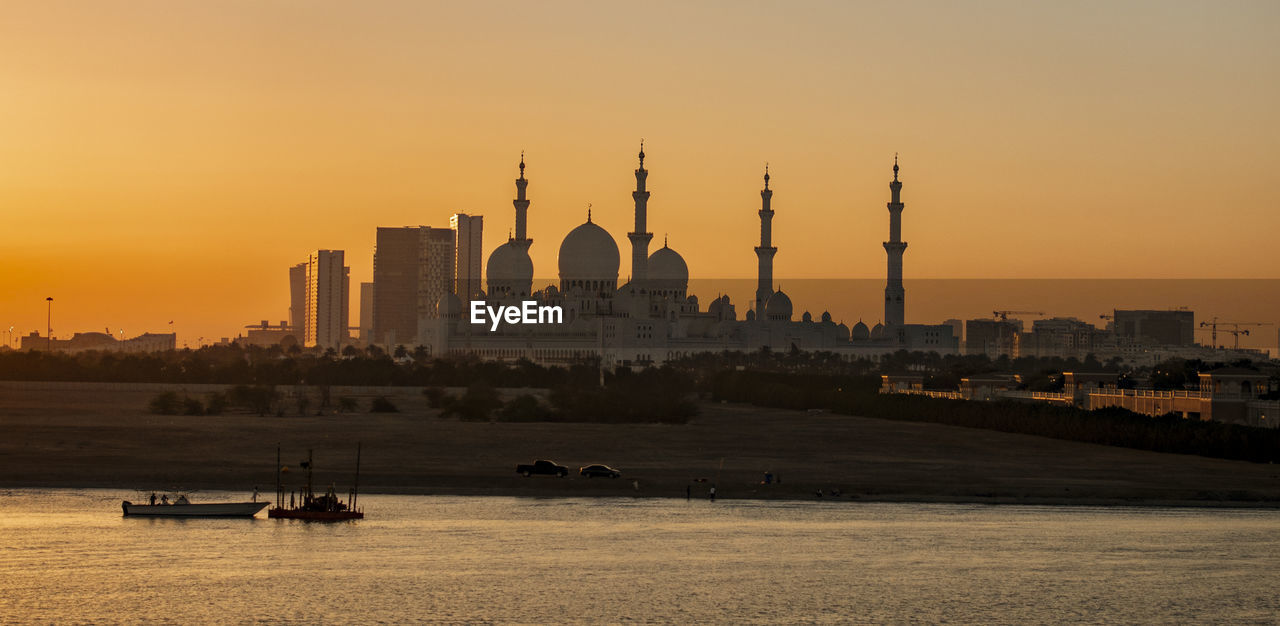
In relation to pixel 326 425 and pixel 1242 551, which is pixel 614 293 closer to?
pixel 326 425

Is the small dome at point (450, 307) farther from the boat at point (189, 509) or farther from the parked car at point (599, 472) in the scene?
the boat at point (189, 509)

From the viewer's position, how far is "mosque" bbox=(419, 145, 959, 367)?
499 ft

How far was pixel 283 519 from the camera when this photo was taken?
43.5 meters

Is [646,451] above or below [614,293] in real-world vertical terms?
below

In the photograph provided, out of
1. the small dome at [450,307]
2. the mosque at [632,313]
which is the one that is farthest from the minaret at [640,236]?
the small dome at [450,307]

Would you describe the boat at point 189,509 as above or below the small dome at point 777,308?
below

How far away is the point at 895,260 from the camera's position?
512ft

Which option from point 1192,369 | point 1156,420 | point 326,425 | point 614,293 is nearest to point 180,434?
point 326,425

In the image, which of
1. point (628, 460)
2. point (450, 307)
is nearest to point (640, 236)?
point (450, 307)

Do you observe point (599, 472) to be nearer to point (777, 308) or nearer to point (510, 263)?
point (510, 263)

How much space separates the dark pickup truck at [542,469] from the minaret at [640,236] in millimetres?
97799

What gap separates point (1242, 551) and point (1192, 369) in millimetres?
53741

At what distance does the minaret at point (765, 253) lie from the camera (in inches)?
6235

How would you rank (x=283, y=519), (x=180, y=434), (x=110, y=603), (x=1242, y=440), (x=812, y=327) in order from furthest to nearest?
(x=812, y=327) < (x=180, y=434) < (x=1242, y=440) < (x=283, y=519) < (x=110, y=603)
